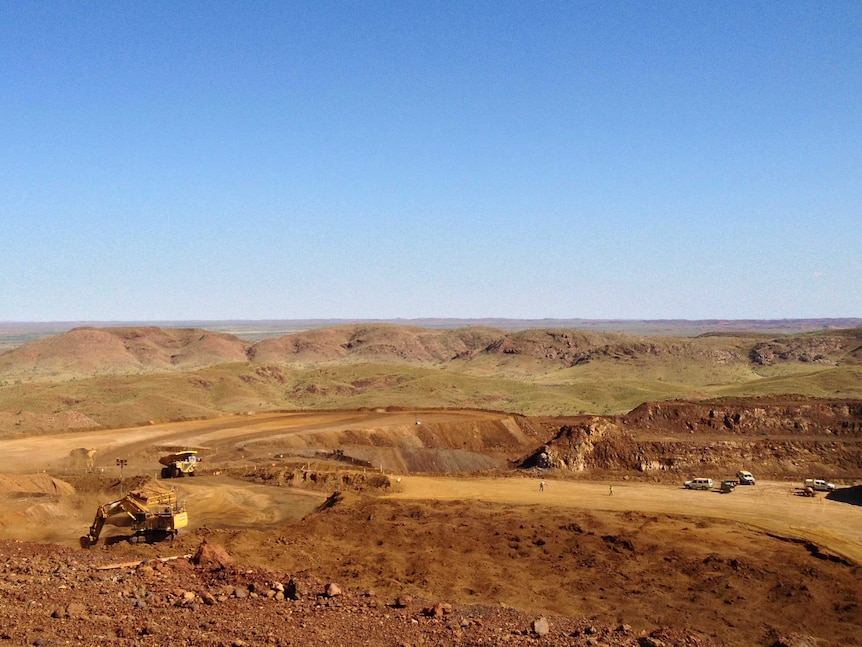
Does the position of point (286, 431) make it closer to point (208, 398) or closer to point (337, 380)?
point (208, 398)

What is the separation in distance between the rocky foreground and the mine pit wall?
36.9m

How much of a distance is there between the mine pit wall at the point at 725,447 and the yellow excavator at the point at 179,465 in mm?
26341

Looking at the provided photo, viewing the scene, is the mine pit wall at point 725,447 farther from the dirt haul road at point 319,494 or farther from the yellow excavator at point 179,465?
the yellow excavator at point 179,465

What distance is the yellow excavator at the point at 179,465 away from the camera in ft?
165

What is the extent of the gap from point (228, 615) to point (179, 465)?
34.2m

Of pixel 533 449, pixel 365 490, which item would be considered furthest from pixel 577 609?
pixel 533 449

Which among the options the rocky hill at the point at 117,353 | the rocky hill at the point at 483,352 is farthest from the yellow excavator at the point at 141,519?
the rocky hill at the point at 117,353

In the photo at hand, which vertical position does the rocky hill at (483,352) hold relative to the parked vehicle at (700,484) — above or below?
above

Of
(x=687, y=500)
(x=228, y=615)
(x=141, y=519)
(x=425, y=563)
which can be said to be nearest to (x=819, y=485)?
(x=687, y=500)

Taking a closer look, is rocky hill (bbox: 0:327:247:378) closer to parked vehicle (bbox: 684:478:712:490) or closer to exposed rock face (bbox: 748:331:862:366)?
exposed rock face (bbox: 748:331:862:366)

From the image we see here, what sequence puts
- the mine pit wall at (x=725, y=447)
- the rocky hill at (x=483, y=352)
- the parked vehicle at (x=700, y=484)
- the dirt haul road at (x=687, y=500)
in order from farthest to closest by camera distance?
the rocky hill at (x=483, y=352)
the mine pit wall at (x=725, y=447)
the parked vehicle at (x=700, y=484)
the dirt haul road at (x=687, y=500)

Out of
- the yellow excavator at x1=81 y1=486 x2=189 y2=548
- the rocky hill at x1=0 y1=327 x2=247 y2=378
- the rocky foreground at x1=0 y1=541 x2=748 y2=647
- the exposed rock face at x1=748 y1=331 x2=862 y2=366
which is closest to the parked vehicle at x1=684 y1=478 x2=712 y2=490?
the rocky foreground at x1=0 y1=541 x2=748 y2=647

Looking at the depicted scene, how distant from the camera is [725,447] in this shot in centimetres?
6131

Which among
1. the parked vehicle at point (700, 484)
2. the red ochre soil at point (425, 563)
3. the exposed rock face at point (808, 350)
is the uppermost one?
the exposed rock face at point (808, 350)
